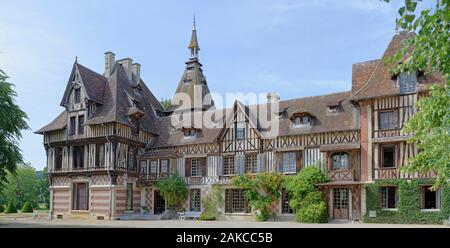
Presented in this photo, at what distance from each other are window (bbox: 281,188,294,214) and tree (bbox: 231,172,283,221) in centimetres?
47

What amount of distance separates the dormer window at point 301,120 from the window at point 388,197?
5.34 meters

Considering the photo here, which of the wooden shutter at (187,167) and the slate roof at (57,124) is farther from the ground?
the slate roof at (57,124)

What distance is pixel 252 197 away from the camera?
24297 mm

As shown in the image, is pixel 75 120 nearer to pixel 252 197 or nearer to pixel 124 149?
pixel 124 149

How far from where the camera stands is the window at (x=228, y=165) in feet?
87.1

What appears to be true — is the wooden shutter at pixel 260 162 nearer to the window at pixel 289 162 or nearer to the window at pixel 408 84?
the window at pixel 289 162

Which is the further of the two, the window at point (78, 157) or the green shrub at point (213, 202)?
the window at point (78, 157)

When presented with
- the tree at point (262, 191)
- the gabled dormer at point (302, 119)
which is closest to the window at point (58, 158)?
the tree at point (262, 191)

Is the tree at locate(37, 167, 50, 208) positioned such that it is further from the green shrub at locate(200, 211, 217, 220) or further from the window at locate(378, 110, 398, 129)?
the window at locate(378, 110, 398, 129)

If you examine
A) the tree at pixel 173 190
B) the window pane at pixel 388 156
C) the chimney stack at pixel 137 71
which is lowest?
the tree at pixel 173 190

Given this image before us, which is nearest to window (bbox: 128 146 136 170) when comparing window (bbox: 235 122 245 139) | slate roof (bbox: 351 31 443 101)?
window (bbox: 235 122 245 139)

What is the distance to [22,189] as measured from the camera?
171ft

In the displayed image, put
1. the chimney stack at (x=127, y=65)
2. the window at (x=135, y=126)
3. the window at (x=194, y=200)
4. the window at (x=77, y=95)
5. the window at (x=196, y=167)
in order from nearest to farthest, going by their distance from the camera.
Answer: the window at (x=194, y=200)
the window at (x=196, y=167)
the window at (x=135, y=126)
the window at (x=77, y=95)
the chimney stack at (x=127, y=65)
